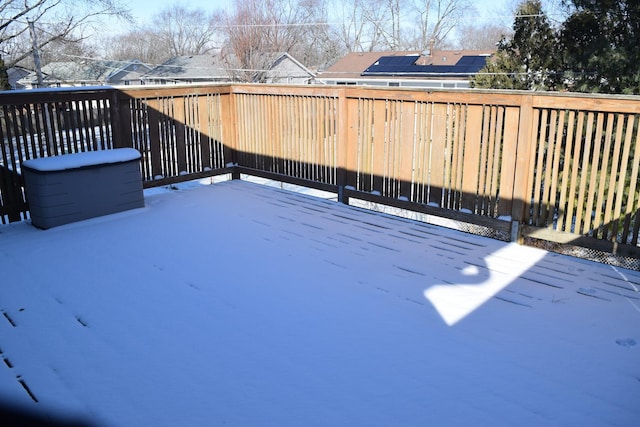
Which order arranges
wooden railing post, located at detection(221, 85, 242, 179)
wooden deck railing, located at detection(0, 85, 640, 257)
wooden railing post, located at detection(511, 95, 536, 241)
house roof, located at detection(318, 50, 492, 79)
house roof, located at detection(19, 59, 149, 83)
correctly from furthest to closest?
house roof, located at detection(19, 59, 149, 83), house roof, located at detection(318, 50, 492, 79), wooden railing post, located at detection(221, 85, 242, 179), wooden railing post, located at detection(511, 95, 536, 241), wooden deck railing, located at detection(0, 85, 640, 257)

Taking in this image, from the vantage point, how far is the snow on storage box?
179 inches

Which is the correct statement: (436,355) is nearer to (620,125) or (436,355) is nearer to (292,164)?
(620,125)

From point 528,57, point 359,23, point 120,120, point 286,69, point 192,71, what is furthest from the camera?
point 359,23

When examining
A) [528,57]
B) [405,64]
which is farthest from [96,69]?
[528,57]

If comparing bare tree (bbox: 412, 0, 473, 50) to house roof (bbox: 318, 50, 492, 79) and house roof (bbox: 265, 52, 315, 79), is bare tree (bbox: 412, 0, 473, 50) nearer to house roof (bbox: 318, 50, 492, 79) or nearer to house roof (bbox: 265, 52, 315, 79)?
house roof (bbox: 265, 52, 315, 79)

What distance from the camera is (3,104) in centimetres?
473

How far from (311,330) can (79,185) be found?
9.76ft

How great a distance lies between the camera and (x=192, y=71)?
104 ft

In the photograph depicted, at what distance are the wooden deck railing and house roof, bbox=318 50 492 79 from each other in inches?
679

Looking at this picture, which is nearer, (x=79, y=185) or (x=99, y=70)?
(x=79, y=185)

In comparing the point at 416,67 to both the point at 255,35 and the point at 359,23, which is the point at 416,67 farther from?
the point at 359,23

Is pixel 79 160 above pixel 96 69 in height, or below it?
below

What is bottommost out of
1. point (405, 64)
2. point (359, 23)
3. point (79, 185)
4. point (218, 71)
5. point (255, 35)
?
point (79, 185)

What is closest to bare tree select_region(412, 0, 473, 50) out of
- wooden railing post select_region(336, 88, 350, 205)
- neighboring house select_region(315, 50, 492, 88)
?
neighboring house select_region(315, 50, 492, 88)
